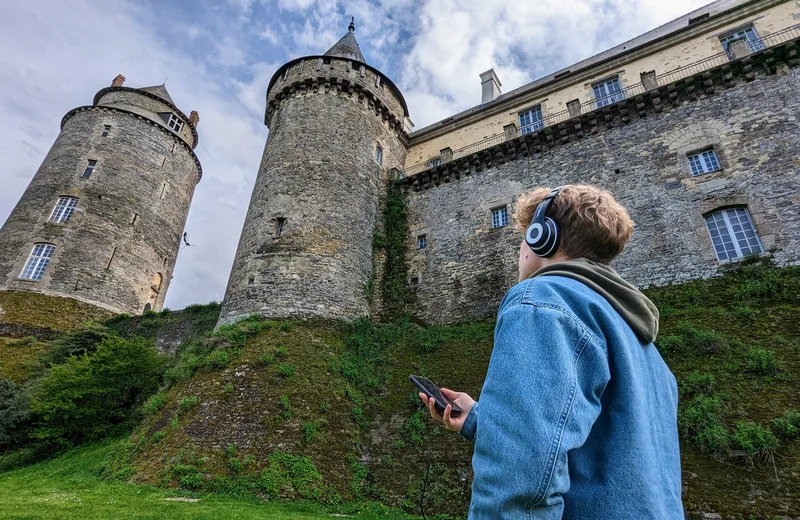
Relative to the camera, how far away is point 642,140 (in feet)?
47.6

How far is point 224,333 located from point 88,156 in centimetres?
1871

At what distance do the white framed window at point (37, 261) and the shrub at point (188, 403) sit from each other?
617 inches

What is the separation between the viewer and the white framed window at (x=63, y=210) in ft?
73.0

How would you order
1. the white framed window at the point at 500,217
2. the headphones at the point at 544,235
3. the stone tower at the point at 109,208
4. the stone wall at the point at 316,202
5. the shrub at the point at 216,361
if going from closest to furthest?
the headphones at the point at 544,235, the shrub at the point at 216,361, the stone wall at the point at 316,202, the white framed window at the point at 500,217, the stone tower at the point at 109,208

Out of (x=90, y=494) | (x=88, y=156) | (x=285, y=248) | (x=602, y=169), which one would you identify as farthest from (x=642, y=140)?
(x=88, y=156)

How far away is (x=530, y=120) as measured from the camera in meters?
19.2

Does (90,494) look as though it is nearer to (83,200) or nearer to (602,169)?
(602,169)

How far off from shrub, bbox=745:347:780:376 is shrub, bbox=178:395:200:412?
41.8 ft

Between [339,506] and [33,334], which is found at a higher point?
[33,334]

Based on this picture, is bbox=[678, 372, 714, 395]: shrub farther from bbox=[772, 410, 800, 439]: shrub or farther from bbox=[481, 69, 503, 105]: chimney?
bbox=[481, 69, 503, 105]: chimney

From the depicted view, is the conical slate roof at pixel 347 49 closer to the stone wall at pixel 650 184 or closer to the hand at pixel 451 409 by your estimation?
the stone wall at pixel 650 184

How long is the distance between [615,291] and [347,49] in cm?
2233

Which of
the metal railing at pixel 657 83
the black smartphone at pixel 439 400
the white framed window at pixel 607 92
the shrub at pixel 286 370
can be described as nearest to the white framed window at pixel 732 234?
the metal railing at pixel 657 83

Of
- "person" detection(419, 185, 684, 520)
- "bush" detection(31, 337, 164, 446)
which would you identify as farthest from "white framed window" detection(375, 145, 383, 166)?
"person" detection(419, 185, 684, 520)
